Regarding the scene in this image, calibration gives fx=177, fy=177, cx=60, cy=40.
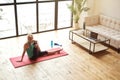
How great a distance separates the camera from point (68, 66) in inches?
175

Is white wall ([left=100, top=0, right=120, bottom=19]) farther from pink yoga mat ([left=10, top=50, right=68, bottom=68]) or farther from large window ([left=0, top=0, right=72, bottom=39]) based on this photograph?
pink yoga mat ([left=10, top=50, right=68, bottom=68])

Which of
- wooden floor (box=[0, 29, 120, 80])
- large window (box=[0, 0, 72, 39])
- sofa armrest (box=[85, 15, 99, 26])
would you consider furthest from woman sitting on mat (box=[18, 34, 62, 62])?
sofa armrest (box=[85, 15, 99, 26])

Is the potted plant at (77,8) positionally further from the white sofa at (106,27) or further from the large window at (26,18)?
the large window at (26,18)

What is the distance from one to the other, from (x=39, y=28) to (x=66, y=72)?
2835 mm

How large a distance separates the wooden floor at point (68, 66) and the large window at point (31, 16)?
73 cm

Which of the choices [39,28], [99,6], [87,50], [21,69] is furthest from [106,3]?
[21,69]

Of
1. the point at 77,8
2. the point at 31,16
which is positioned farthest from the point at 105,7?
the point at 31,16

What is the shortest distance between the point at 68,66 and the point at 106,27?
230cm

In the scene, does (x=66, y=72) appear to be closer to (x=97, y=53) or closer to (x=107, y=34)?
(x=97, y=53)

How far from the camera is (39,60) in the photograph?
4.65 metres

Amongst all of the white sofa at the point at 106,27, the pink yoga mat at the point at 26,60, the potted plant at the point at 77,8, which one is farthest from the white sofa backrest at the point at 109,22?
the pink yoga mat at the point at 26,60

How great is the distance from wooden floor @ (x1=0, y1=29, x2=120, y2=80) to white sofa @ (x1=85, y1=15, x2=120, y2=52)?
410 mm

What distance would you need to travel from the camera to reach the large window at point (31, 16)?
231 inches

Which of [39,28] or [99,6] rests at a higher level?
[99,6]
